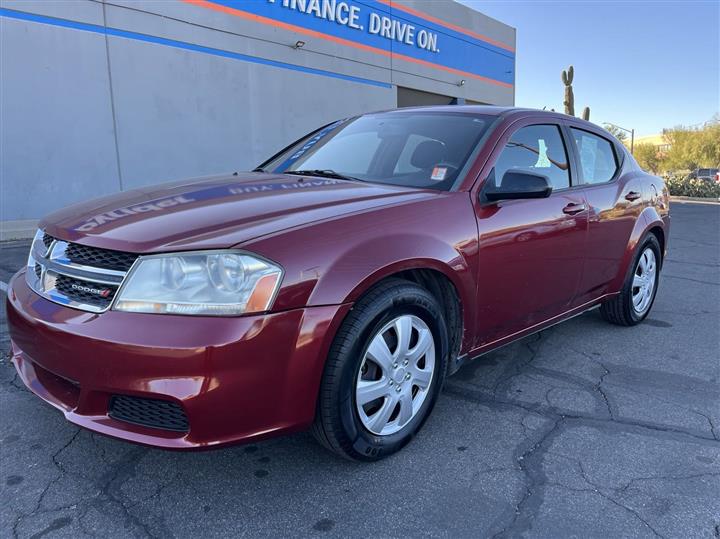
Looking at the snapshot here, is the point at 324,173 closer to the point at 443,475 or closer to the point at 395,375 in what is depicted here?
the point at 395,375

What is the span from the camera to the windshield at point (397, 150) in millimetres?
3023

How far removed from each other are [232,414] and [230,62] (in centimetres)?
1079

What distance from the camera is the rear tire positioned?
14.3 ft

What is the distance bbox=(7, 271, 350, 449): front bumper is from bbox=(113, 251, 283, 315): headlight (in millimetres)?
41

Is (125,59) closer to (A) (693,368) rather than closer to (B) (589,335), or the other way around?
(B) (589,335)

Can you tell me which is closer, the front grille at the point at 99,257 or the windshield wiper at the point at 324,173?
the front grille at the point at 99,257

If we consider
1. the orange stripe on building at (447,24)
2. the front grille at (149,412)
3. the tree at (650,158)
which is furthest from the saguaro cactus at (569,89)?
the tree at (650,158)

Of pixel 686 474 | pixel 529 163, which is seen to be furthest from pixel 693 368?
pixel 529 163

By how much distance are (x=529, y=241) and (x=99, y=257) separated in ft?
7.05

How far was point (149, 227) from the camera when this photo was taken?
2.16 metres

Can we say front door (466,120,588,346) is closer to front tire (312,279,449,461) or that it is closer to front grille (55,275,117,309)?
front tire (312,279,449,461)

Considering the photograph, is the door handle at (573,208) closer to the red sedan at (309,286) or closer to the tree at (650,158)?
the red sedan at (309,286)

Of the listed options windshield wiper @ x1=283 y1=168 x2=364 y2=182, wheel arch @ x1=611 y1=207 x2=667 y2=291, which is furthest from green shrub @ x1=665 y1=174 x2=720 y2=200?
windshield wiper @ x1=283 y1=168 x2=364 y2=182

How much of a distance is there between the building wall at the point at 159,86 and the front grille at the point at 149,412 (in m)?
8.25
